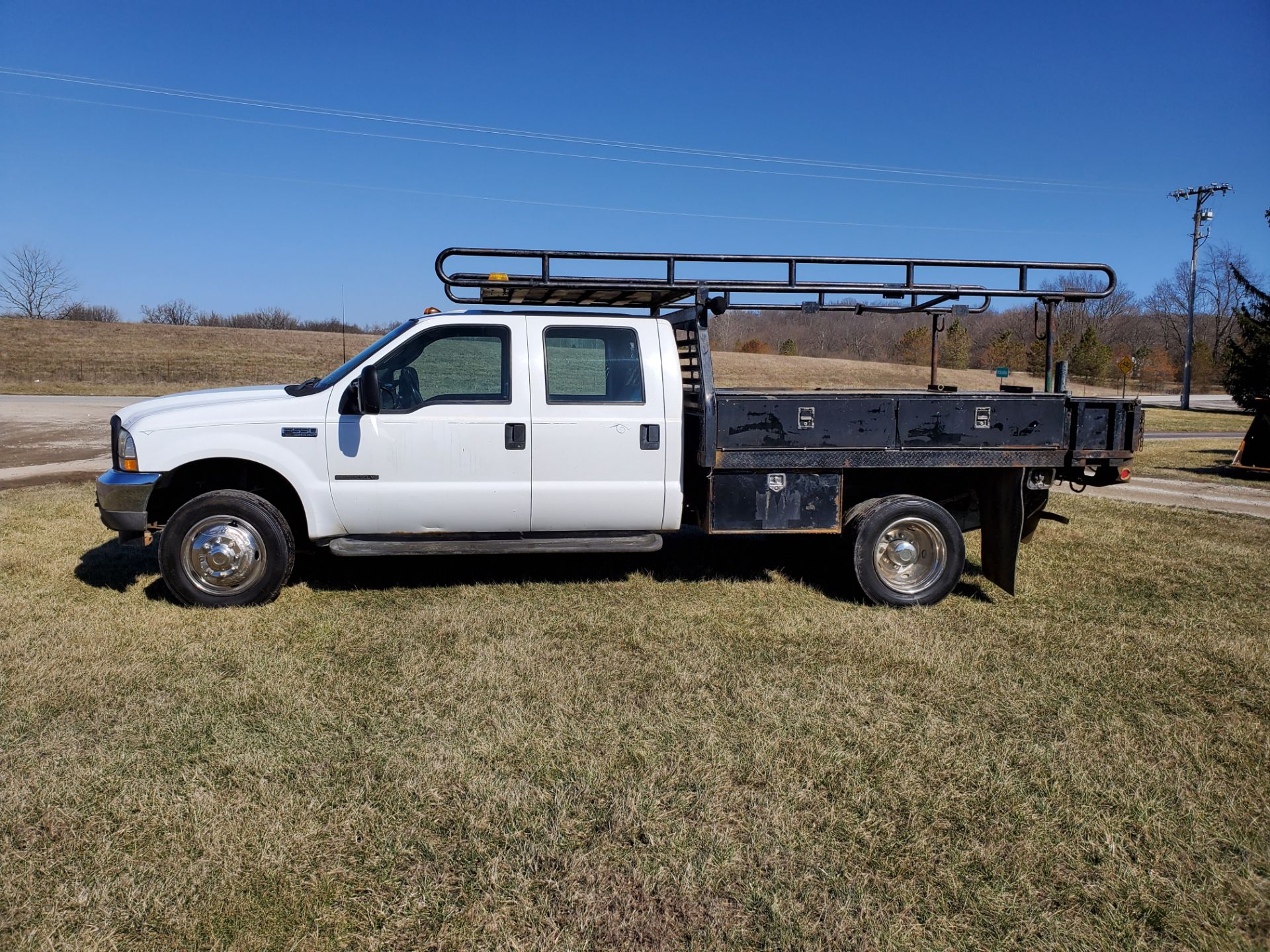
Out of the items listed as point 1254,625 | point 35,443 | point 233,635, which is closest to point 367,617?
point 233,635

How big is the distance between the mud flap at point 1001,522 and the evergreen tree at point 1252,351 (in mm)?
25914

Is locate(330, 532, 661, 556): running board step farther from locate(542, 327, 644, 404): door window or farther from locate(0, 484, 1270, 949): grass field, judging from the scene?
locate(542, 327, 644, 404): door window

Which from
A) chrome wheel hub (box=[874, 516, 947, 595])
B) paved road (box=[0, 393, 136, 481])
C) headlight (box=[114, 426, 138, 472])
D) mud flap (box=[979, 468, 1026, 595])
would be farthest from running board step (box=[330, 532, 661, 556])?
paved road (box=[0, 393, 136, 481])

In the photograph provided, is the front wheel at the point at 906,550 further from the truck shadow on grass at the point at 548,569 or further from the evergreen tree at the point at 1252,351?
the evergreen tree at the point at 1252,351

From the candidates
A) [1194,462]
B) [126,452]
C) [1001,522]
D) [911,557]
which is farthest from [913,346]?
[126,452]

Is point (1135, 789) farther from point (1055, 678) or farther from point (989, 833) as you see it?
point (1055, 678)

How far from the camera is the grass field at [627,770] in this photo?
274 centimetres

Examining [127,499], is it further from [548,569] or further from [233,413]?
[548,569]

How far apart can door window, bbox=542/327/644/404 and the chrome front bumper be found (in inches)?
105

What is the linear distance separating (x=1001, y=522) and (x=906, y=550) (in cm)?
71

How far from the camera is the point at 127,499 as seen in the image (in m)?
5.46

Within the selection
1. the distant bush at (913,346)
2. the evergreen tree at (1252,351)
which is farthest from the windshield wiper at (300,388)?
the evergreen tree at (1252,351)

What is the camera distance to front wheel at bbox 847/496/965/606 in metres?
6.00

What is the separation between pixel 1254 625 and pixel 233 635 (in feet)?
21.3
